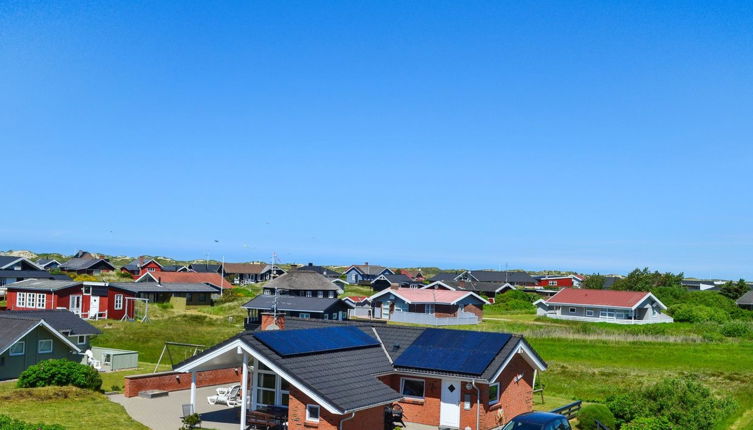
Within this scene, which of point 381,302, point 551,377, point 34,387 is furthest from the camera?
point 381,302

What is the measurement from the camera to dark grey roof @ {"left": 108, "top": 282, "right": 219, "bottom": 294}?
213ft

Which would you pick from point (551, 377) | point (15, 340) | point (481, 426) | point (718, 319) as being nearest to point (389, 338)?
point (481, 426)

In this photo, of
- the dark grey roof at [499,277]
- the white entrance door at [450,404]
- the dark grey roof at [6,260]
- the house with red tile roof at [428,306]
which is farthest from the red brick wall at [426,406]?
the dark grey roof at [499,277]

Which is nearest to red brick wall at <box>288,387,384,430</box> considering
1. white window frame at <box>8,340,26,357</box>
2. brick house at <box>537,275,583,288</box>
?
white window frame at <box>8,340,26,357</box>

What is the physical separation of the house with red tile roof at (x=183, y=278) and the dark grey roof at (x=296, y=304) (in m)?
23.8

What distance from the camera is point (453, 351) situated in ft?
85.9

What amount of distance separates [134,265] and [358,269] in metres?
45.0

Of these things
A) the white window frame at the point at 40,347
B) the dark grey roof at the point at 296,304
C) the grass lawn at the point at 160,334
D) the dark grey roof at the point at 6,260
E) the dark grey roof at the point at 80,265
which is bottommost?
the grass lawn at the point at 160,334

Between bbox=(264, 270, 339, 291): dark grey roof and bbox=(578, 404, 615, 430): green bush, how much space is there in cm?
5821

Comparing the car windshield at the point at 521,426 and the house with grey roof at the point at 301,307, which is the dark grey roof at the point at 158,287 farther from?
the car windshield at the point at 521,426

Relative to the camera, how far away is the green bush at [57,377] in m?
29.9

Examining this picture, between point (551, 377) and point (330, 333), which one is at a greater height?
point (330, 333)

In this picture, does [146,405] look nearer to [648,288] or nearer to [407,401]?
[407,401]

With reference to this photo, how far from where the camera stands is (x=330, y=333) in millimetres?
25625
